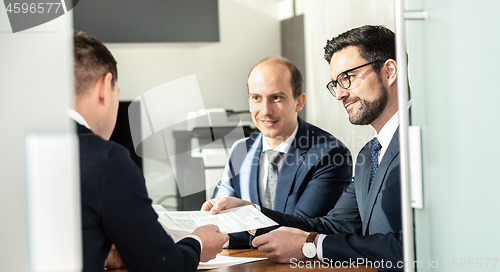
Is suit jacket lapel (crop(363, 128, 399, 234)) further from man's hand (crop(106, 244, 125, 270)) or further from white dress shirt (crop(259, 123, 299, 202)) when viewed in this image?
man's hand (crop(106, 244, 125, 270))

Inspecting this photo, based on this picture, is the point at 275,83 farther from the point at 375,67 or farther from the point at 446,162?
the point at 446,162

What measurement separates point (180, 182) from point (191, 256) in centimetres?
302

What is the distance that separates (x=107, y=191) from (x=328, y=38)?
250 cm

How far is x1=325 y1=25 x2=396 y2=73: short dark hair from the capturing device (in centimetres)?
140

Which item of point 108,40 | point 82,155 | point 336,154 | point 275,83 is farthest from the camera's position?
point 108,40

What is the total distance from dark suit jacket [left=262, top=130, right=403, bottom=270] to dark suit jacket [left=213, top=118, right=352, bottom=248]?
18 centimetres

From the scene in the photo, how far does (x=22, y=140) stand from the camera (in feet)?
1.90

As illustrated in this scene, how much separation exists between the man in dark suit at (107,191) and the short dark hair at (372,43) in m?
0.84

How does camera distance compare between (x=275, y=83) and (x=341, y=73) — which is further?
(x=275, y=83)

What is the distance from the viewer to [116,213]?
0.77 m

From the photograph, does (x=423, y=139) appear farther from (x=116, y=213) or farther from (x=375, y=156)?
(x=116, y=213)

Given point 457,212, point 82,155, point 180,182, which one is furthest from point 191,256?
point 180,182

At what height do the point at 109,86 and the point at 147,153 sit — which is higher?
the point at 109,86

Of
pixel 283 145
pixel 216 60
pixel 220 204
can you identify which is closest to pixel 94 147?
pixel 220 204
